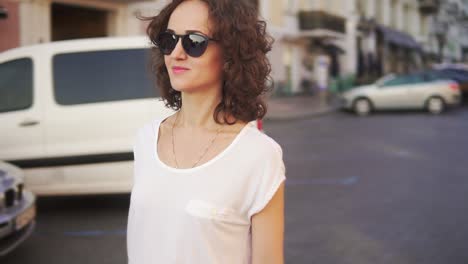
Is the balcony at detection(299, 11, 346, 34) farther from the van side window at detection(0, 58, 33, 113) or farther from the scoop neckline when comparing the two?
the scoop neckline

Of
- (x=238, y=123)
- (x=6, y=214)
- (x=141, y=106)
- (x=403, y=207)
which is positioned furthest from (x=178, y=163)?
(x=403, y=207)

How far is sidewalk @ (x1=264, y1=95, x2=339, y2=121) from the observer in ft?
60.3

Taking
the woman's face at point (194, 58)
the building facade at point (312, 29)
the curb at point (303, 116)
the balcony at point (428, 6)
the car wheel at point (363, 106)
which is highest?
the balcony at point (428, 6)

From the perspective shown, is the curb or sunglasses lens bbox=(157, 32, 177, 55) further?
the curb

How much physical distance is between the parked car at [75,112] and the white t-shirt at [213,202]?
14.2 feet

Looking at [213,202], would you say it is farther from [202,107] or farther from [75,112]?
[75,112]

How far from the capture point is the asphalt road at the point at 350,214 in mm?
4797

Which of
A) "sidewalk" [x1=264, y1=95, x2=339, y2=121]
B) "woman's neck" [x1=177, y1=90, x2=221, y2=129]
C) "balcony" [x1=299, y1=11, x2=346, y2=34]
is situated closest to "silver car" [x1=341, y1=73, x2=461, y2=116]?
"sidewalk" [x1=264, y1=95, x2=339, y2=121]

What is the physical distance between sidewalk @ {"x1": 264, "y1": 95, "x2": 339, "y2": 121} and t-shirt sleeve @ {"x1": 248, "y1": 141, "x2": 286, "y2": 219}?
14826mm

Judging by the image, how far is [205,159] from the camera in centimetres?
165

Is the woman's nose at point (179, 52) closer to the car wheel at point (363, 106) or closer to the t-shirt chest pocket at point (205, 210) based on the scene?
the t-shirt chest pocket at point (205, 210)

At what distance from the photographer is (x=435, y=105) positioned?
768 inches

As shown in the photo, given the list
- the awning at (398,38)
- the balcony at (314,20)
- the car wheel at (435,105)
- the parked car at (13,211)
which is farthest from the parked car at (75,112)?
the awning at (398,38)

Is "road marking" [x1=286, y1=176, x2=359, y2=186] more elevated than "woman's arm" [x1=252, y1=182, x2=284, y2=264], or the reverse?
"woman's arm" [x1=252, y1=182, x2=284, y2=264]
